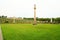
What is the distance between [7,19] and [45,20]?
7624 millimetres

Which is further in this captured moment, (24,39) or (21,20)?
(21,20)

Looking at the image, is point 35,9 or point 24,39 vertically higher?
point 35,9

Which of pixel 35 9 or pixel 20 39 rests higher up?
pixel 35 9

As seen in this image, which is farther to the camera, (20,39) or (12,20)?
(12,20)

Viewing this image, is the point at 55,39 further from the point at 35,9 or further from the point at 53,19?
the point at 53,19

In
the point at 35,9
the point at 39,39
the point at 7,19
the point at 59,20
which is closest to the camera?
the point at 39,39

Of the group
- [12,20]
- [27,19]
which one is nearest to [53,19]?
[27,19]

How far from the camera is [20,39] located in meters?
8.38

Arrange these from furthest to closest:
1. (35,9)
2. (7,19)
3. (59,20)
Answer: (7,19)
(59,20)
(35,9)

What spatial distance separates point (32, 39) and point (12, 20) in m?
29.9

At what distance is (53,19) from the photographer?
35.4 m

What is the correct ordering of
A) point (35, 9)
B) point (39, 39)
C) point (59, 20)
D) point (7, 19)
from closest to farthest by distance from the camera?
point (39, 39) < point (35, 9) < point (59, 20) < point (7, 19)

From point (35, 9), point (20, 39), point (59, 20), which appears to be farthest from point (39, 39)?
point (59, 20)

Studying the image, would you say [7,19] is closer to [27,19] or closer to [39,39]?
[27,19]
